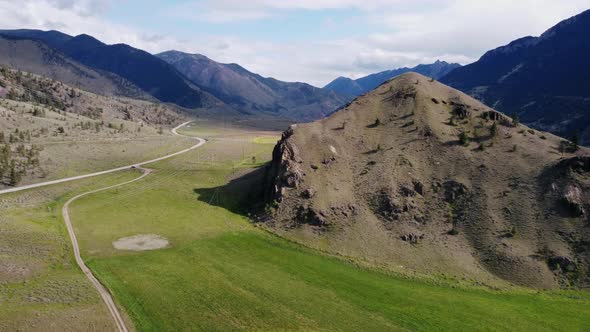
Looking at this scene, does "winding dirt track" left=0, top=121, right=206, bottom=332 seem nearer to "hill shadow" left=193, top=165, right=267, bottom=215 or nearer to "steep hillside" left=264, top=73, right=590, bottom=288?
"hill shadow" left=193, top=165, right=267, bottom=215

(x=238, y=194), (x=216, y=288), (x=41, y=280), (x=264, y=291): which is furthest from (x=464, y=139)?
(x=41, y=280)

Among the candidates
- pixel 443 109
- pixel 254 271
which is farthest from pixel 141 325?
pixel 443 109

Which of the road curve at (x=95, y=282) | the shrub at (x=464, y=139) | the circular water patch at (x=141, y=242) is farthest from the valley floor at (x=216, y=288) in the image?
the shrub at (x=464, y=139)

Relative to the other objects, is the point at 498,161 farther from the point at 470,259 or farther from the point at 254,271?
the point at 254,271

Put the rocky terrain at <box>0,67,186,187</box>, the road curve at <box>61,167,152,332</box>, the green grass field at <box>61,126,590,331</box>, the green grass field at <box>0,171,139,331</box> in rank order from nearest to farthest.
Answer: the green grass field at <box>0,171,139,331</box> < the road curve at <box>61,167,152,332</box> < the green grass field at <box>61,126,590,331</box> < the rocky terrain at <box>0,67,186,187</box>

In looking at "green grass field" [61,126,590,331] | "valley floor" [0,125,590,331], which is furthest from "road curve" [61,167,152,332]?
"green grass field" [61,126,590,331]
